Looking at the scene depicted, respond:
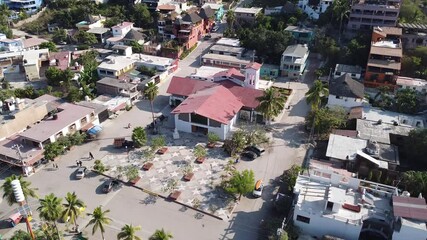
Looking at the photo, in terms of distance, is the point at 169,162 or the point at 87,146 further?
the point at 87,146

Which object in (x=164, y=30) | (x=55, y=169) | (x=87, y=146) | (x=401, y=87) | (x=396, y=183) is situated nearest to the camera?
(x=396, y=183)

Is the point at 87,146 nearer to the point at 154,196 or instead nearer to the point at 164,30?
the point at 154,196

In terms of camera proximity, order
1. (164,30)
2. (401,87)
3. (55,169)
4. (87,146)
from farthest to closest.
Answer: (164,30)
(401,87)
(87,146)
(55,169)

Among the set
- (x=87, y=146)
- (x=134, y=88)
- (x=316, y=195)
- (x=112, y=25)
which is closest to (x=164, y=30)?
(x=112, y=25)

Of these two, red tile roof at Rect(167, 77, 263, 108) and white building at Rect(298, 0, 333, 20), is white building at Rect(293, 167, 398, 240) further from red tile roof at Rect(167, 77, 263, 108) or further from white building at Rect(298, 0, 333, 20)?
white building at Rect(298, 0, 333, 20)

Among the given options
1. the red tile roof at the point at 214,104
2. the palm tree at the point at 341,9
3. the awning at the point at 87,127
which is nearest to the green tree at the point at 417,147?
the red tile roof at the point at 214,104

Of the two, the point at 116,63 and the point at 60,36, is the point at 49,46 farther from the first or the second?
the point at 116,63

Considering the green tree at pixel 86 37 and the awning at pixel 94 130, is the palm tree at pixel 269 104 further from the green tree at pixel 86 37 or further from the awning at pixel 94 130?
the green tree at pixel 86 37
